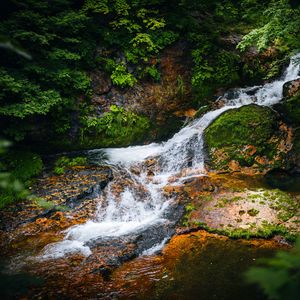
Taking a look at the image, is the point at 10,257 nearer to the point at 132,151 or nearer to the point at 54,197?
the point at 54,197

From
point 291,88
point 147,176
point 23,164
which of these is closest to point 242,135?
point 291,88

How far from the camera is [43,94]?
30.6ft

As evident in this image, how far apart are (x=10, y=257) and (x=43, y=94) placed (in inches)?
197

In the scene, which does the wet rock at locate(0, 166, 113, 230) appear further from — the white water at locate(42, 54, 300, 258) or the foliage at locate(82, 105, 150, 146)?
the foliage at locate(82, 105, 150, 146)

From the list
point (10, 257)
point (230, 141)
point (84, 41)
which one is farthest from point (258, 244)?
point (84, 41)

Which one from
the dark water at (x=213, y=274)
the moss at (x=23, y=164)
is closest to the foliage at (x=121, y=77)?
the moss at (x=23, y=164)

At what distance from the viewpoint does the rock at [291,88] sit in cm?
1077

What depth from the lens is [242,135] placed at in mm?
10000

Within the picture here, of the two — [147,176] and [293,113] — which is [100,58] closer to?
[147,176]

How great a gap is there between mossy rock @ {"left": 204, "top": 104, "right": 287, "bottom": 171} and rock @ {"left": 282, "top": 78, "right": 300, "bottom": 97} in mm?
1181

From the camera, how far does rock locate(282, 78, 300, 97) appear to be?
1077 centimetres

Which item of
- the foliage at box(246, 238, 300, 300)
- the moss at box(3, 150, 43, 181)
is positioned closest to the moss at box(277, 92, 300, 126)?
the moss at box(3, 150, 43, 181)

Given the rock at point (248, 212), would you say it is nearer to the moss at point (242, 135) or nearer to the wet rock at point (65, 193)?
the moss at point (242, 135)

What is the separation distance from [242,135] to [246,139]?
0.65ft
